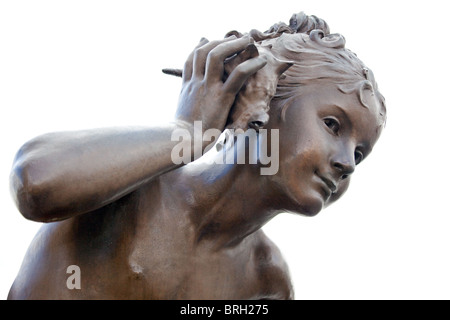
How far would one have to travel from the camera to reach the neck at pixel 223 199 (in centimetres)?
197

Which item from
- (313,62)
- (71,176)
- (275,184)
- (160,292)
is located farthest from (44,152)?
(313,62)

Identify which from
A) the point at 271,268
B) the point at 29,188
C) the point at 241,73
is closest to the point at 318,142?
the point at 241,73

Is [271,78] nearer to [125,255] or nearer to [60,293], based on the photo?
[125,255]

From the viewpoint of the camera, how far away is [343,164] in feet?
6.17

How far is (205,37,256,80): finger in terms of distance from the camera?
1732 mm

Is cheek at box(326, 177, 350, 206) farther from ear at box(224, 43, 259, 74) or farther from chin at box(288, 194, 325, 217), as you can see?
ear at box(224, 43, 259, 74)

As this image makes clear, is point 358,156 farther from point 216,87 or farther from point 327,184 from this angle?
point 216,87

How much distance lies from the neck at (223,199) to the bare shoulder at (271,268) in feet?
0.64

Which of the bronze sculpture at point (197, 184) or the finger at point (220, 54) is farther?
the finger at point (220, 54)

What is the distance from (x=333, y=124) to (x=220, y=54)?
413mm

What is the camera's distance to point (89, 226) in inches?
71.1

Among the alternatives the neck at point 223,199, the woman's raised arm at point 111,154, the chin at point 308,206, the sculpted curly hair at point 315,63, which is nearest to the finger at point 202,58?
the woman's raised arm at point 111,154

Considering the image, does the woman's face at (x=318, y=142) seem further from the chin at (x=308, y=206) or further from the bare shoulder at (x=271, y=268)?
the bare shoulder at (x=271, y=268)

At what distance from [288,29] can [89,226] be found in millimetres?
867
